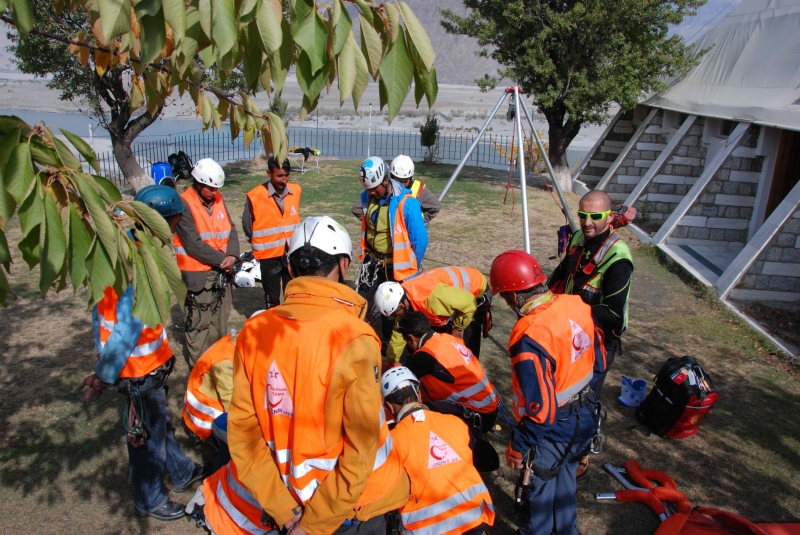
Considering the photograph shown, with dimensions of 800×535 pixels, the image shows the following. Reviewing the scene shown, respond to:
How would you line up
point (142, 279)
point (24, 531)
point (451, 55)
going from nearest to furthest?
point (142, 279)
point (24, 531)
point (451, 55)

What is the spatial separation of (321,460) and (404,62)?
138cm

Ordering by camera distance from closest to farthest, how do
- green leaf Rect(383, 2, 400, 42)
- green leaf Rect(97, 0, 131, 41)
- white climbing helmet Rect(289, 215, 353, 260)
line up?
green leaf Rect(97, 0, 131, 41), green leaf Rect(383, 2, 400, 42), white climbing helmet Rect(289, 215, 353, 260)

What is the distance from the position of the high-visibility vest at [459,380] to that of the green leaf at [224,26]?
299 centimetres

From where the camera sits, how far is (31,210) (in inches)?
51.5

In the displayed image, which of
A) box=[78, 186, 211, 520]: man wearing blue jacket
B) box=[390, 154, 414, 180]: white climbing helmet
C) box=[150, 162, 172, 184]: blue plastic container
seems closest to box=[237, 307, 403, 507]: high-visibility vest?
box=[78, 186, 211, 520]: man wearing blue jacket

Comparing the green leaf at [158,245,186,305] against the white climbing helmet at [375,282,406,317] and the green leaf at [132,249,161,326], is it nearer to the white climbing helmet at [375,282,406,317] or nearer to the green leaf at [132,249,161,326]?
the green leaf at [132,249,161,326]

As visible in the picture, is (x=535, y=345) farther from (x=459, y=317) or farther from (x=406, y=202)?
(x=406, y=202)

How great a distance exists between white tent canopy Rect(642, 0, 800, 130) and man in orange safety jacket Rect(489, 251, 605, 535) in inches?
293

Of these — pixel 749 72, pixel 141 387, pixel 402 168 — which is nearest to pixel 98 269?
pixel 141 387

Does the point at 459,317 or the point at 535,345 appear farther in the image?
the point at 459,317

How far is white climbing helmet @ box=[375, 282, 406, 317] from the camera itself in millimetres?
4809

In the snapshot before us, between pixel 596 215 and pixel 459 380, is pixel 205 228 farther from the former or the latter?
pixel 596 215

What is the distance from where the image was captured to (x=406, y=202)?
5.36 meters

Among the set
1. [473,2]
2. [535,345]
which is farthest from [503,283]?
[473,2]
